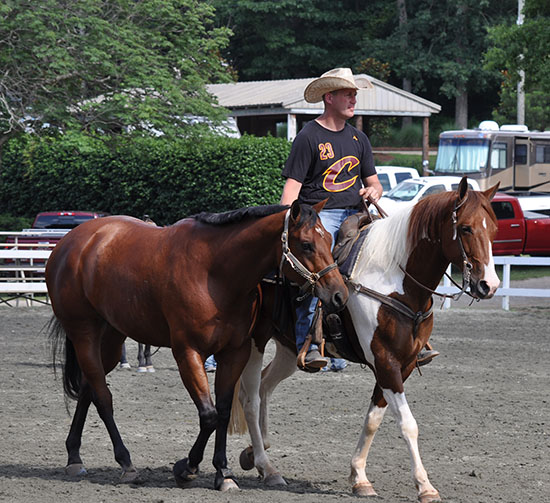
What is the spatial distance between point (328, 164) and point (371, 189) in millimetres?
374

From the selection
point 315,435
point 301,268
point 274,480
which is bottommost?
point 315,435

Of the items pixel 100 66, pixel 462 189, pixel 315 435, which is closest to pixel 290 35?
pixel 100 66

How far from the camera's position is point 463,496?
18.7 ft

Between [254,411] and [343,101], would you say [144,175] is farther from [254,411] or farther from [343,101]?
[254,411]

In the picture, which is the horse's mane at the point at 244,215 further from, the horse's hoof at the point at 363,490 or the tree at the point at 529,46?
the tree at the point at 529,46

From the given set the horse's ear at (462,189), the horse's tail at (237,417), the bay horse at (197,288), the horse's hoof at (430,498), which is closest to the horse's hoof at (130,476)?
the bay horse at (197,288)

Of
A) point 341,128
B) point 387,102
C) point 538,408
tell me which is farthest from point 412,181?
point 341,128

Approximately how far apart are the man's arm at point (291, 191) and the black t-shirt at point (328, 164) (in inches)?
1.3

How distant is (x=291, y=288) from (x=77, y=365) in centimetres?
183

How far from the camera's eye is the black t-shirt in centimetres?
629

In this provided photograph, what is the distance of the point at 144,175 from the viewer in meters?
26.8

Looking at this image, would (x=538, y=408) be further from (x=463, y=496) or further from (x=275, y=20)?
(x=275, y=20)

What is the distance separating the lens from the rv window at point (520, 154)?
32.1 metres

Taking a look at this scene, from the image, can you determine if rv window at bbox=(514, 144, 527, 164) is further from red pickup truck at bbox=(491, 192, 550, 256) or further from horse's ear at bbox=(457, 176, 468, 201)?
horse's ear at bbox=(457, 176, 468, 201)
